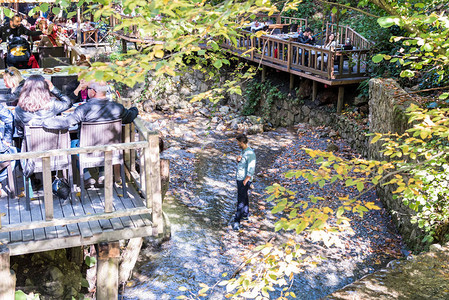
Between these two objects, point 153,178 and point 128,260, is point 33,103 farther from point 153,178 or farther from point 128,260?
point 128,260

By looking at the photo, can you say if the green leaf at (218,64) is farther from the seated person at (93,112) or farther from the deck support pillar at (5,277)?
the deck support pillar at (5,277)

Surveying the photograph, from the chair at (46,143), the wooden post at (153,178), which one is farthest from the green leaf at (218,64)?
the chair at (46,143)

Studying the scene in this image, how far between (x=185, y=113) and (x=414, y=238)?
1280 cm

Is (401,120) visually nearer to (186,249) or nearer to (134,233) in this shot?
(186,249)

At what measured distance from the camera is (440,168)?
7535 millimetres

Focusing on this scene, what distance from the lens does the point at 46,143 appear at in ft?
17.9

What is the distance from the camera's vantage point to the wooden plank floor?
5.02 m

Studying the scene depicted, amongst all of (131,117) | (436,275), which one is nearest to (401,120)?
(436,275)

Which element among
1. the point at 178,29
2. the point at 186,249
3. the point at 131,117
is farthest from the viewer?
the point at 186,249

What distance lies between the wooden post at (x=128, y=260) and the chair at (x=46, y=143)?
2812 millimetres

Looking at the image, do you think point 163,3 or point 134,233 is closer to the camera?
point 163,3

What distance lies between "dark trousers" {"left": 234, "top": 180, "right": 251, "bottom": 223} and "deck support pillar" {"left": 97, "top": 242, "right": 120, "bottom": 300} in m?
3.47

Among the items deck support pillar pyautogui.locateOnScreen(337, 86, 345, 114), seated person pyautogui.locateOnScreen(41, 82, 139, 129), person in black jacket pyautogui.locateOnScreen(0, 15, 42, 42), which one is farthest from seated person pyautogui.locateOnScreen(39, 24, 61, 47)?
seated person pyautogui.locateOnScreen(41, 82, 139, 129)

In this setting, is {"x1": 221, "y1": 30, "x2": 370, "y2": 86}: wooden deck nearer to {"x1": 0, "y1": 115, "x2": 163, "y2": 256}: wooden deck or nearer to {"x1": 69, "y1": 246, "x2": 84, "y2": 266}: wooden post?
{"x1": 69, "y1": 246, "x2": 84, "y2": 266}: wooden post
